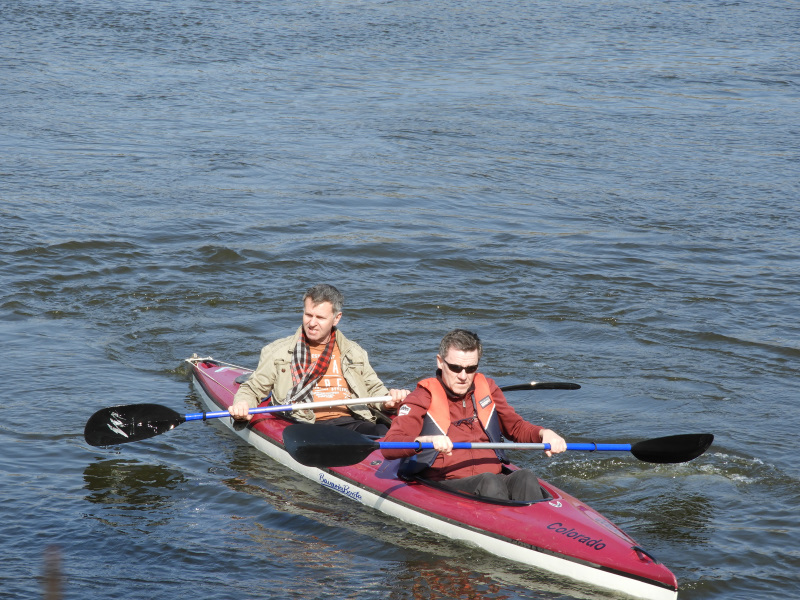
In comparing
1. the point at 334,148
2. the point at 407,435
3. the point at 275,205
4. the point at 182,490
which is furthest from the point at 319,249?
the point at 407,435

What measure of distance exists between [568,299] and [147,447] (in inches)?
191

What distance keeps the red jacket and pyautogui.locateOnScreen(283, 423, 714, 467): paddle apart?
0.14 metres

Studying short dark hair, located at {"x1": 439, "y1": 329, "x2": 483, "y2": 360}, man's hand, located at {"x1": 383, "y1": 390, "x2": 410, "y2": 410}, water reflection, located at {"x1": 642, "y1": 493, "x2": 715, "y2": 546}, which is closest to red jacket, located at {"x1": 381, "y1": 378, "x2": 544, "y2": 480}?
short dark hair, located at {"x1": 439, "y1": 329, "x2": 483, "y2": 360}

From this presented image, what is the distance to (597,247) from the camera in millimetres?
11406

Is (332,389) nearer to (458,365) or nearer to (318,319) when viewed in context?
(318,319)

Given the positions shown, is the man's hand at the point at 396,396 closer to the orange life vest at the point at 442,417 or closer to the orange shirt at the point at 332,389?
the orange shirt at the point at 332,389

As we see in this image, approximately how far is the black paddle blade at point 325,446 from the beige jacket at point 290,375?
2.55ft

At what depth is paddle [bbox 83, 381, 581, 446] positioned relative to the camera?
246 inches

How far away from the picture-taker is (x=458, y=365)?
4.90 m

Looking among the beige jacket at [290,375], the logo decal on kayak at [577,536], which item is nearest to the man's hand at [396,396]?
the beige jacket at [290,375]

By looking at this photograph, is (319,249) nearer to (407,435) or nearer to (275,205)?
(275,205)

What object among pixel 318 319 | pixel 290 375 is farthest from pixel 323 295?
pixel 290 375

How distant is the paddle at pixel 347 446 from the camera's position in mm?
5410

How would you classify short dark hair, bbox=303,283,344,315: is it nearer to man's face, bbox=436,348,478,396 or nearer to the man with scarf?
the man with scarf
